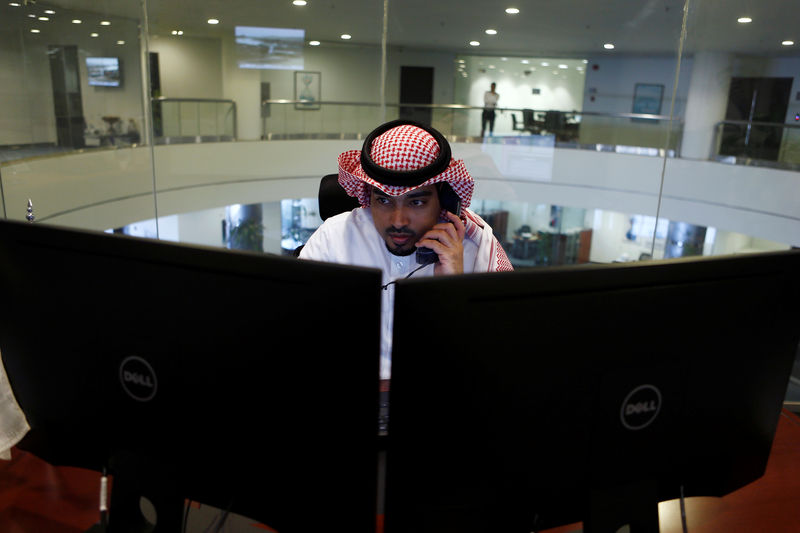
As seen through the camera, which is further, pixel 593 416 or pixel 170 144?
pixel 170 144

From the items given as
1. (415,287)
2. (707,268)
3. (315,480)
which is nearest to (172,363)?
(315,480)

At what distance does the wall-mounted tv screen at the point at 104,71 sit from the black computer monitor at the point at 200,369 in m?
5.73

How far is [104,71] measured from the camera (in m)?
5.93

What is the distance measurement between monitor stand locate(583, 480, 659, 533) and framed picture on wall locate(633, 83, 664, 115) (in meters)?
6.46

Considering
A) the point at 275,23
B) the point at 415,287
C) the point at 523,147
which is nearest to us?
the point at 415,287

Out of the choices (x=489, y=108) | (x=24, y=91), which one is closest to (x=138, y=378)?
(x=24, y=91)

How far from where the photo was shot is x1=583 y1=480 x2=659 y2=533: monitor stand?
2.85 ft

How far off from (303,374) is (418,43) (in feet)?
18.9

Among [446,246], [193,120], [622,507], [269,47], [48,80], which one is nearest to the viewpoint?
[622,507]

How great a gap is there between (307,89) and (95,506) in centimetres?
565

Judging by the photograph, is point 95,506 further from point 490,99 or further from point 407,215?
point 490,99

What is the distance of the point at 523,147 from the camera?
289 inches

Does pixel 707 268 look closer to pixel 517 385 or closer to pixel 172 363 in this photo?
pixel 517 385

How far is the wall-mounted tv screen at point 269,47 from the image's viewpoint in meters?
5.81
